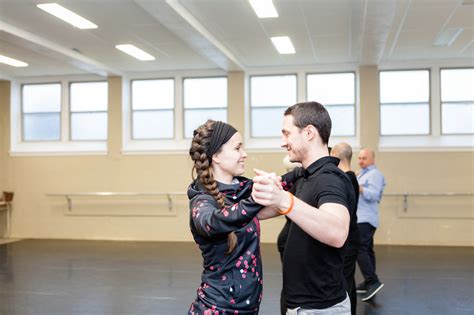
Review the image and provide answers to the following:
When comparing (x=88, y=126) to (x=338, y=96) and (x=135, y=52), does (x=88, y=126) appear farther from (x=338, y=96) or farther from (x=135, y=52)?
(x=338, y=96)

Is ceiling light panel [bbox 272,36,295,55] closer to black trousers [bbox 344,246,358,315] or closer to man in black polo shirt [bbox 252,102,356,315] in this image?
black trousers [bbox 344,246,358,315]

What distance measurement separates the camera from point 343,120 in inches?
364

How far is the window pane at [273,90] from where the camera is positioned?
31.1 ft

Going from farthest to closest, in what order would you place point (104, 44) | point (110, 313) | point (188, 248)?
point (188, 248) < point (104, 44) < point (110, 313)

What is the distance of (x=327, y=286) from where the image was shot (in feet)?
5.19

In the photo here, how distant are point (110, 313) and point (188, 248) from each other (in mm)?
3976

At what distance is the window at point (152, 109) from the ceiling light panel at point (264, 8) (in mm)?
4222

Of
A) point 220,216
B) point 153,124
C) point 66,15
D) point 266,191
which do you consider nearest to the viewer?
point 266,191

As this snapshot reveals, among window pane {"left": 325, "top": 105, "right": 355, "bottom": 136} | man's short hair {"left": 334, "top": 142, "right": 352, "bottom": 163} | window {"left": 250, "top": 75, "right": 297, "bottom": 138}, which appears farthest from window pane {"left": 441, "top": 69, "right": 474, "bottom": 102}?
man's short hair {"left": 334, "top": 142, "right": 352, "bottom": 163}

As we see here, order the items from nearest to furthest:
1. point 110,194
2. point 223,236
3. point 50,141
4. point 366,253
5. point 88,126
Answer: point 223,236
point 366,253
point 110,194
point 88,126
point 50,141

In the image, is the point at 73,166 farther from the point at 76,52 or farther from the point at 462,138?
the point at 462,138

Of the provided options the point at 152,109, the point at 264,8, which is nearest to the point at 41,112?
the point at 152,109

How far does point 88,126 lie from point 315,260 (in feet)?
30.4

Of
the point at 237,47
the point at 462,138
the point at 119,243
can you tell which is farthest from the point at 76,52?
the point at 462,138
